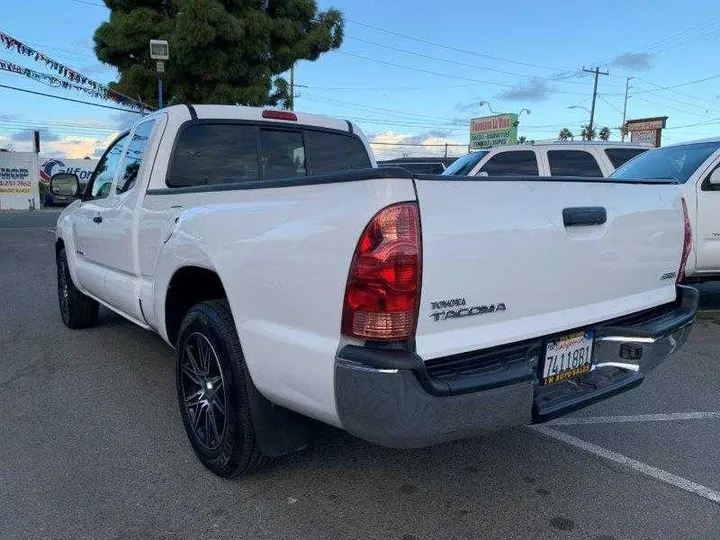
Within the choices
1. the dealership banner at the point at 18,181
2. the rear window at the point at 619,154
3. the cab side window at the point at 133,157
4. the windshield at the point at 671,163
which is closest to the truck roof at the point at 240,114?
the cab side window at the point at 133,157

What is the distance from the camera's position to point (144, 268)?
3.94 metres

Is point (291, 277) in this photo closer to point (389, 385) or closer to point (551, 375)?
point (389, 385)

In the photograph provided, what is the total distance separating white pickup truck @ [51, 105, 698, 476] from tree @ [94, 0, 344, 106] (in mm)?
18474

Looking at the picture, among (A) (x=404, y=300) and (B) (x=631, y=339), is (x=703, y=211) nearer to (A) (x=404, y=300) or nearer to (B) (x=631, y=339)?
(B) (x=631, y=339)

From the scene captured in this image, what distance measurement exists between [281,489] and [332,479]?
10.6 inches

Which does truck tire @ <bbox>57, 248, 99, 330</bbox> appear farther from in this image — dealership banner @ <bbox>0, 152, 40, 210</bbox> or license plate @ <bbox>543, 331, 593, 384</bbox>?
dealership banner @ <bbox>0, 152, 40, 210</bbox>

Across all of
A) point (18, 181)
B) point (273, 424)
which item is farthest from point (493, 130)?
point (273, 424)

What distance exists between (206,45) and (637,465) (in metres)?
20.4

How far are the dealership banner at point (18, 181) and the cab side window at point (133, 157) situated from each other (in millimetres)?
28627

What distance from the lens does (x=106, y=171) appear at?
17.4 ft

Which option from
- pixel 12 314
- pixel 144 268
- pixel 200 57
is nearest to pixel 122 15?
pixel 200 57

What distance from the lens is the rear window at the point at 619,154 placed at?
948cm

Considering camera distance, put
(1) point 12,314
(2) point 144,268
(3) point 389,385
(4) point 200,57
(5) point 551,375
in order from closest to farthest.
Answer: (3) point 389,385 < (5) point 551,375 < (2) point 144,268 < (1) point 12,314 < (4) point 200,57


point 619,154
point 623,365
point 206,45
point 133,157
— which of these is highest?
point 206,45
